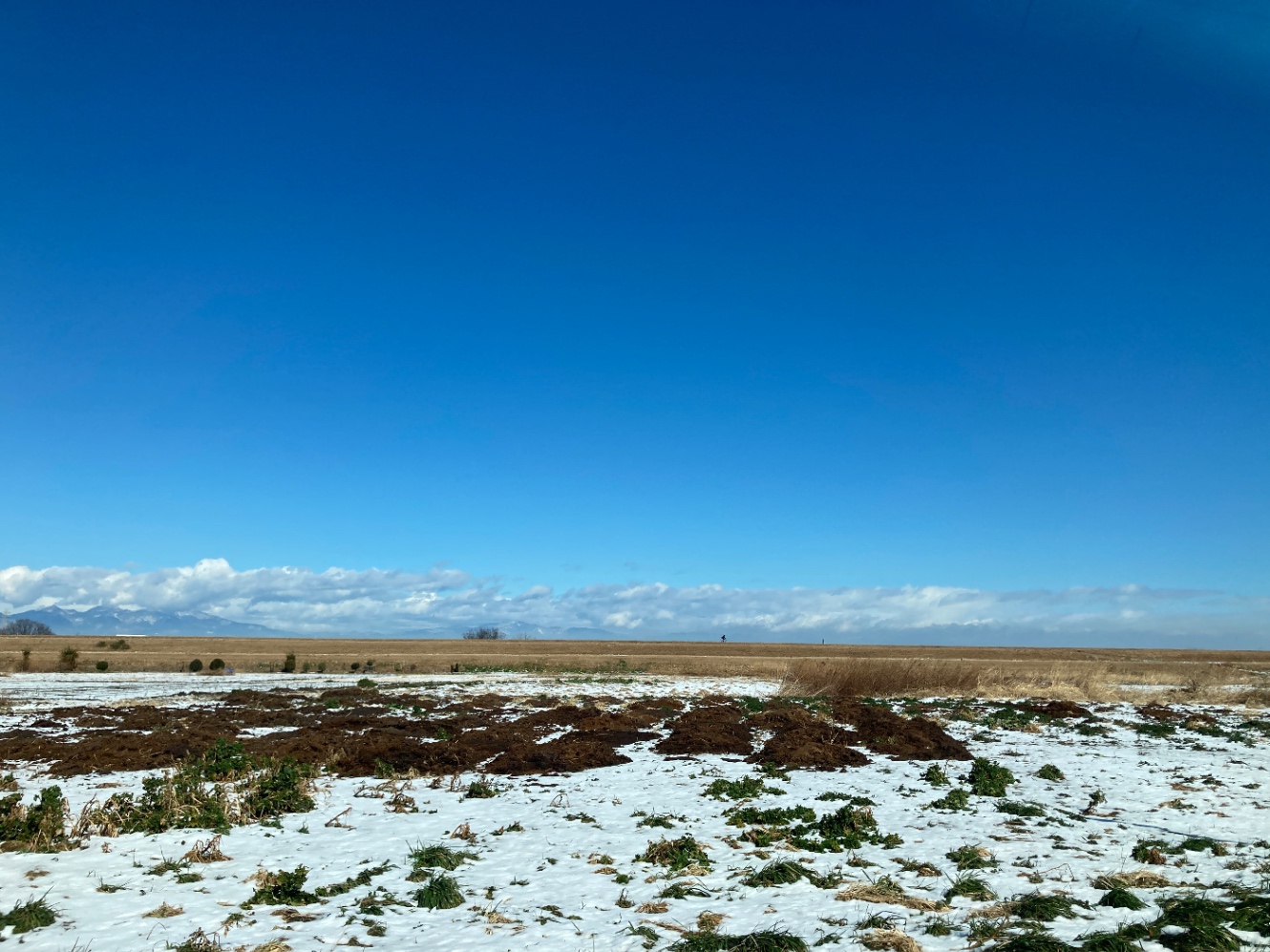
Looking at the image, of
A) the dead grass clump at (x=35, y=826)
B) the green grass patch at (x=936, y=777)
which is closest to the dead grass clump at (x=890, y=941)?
the green grass patch at (x=936, y=777)

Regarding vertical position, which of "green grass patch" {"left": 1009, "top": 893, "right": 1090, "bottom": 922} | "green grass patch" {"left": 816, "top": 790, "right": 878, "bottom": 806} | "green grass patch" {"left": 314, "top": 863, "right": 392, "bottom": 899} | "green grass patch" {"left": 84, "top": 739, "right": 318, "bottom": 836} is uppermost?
"green grass patch" {"left": 84, "top": 739, "right": 318, "bottom": 836}

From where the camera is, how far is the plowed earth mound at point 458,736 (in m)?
18.3

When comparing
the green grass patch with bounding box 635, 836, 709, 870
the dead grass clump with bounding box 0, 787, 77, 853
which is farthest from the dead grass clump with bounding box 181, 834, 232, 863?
the green grass patch with bounding box 635, 836, 709, 870

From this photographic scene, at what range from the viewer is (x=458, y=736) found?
21672 millimetres

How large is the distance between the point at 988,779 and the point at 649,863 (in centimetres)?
844

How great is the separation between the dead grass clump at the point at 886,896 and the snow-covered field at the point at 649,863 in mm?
42

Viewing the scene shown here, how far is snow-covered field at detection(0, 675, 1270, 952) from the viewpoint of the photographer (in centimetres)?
864

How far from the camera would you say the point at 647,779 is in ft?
57.2

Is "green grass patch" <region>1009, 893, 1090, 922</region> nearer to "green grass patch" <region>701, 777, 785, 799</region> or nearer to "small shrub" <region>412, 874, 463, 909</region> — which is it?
"small shrub" <region>412, 874, 463, 909</region>

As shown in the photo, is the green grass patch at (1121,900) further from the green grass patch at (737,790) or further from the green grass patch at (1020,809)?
the green grass patch at (737,790)

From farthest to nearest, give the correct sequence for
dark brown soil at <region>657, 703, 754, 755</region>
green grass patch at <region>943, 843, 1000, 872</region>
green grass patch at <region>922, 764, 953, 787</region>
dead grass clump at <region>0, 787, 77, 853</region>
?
dark brown soil at <region>657, 703, 754, 755</region>
green grass patch at <region>922, 764, 953, 787</region>
dead grass clump at <region>0, 787, 77, 853</region>
green grass patch at <region>943, 843, 1000, 872</region>

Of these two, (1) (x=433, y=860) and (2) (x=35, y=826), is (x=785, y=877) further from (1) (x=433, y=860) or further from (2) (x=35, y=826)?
(2) (x=35, y=826)

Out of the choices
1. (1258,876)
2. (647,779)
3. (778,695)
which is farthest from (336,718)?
(1258,876)

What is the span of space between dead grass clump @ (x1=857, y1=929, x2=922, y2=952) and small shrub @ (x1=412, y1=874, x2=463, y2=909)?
4607mm
